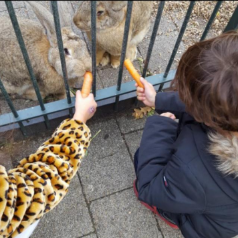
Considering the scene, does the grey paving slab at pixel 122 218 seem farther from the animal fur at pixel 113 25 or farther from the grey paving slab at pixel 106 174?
the animal fur at pixel 113 25

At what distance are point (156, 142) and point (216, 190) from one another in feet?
1.67

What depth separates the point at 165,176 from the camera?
1507 mm

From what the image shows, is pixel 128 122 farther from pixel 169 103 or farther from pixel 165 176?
pixel 165 176

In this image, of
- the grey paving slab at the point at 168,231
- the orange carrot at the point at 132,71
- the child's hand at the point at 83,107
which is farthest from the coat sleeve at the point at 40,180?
the grey paving slab at the point at 168,231

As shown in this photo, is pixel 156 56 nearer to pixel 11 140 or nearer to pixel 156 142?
pixel 156 142

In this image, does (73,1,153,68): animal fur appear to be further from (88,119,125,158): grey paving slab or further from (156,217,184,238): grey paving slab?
(156,217,184,238): grey paving slab

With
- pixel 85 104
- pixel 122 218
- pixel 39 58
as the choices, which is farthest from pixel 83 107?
pixel 122 218

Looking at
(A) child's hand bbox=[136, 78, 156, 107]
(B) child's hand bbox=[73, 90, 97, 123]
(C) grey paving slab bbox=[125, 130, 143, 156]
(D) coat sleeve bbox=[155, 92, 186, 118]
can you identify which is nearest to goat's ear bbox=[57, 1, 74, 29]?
(B) child's hand bbox=[73, 90, 97, 123]

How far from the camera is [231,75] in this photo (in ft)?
3.68

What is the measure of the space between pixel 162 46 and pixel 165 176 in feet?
6.21

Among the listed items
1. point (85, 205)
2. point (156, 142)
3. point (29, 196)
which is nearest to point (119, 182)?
point (85, 205)

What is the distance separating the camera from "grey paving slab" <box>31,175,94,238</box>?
202 cm

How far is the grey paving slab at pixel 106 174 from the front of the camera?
7.20 ft

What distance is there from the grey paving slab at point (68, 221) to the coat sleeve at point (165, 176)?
0.62 m
